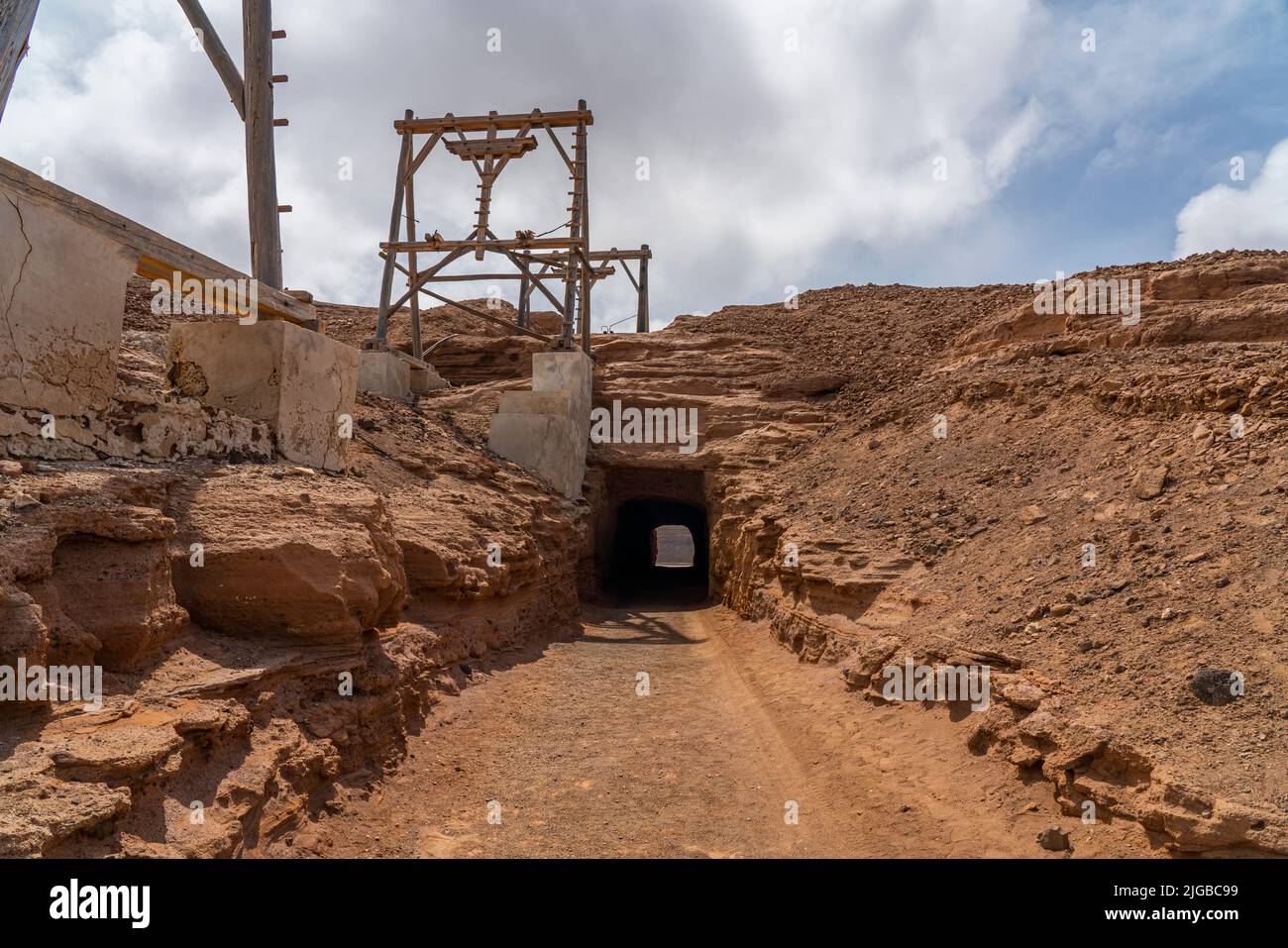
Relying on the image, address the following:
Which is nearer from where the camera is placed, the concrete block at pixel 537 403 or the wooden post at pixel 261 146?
the wooden post at pixel 261 146

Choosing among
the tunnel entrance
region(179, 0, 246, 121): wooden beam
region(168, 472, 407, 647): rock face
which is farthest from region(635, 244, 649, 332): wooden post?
region(168, 472, 407, 647): rock face

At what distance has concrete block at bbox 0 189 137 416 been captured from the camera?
177 inches

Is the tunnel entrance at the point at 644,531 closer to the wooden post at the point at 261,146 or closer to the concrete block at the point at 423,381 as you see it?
the concrete block at the point at 423,381

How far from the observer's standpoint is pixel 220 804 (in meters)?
3.96

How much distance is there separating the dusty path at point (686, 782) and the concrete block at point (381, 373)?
20.6ft

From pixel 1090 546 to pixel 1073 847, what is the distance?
122 inches

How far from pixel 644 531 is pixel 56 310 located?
16.0m

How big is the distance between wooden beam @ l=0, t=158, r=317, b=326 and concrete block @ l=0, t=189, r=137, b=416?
99 mm

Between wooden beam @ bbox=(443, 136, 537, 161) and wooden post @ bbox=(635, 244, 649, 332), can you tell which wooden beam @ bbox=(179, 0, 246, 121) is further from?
wooden post @ bbox=(635, 244, 649, 332)

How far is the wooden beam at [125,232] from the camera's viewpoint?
4.67 m

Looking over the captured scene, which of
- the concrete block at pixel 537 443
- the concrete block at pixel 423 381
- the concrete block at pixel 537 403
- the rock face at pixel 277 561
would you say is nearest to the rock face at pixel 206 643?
the rock face at pixel 277 561

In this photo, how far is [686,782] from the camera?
5.82 metres

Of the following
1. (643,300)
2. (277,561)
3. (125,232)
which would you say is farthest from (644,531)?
(125,232)

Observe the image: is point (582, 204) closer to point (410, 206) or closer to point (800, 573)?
point (410, 206)
